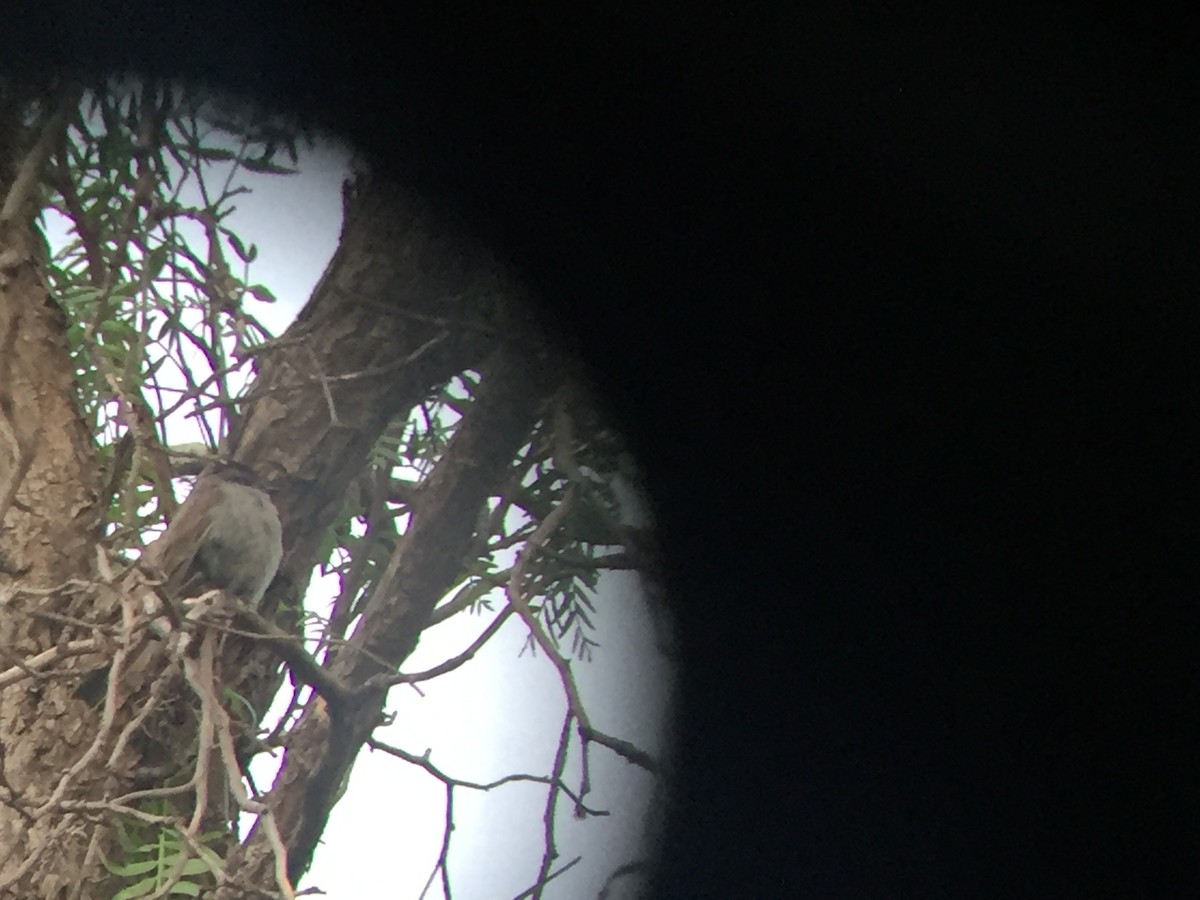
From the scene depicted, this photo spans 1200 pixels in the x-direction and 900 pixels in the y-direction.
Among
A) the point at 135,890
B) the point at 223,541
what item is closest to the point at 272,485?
the point at 223,541

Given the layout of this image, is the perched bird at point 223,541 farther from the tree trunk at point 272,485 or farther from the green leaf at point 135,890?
the green leaf at point 135,890

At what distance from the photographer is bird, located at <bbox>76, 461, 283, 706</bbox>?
452mm

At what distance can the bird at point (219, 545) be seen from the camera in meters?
0.45

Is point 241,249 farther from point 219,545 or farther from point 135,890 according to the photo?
point 135,890

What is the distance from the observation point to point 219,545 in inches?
18.0

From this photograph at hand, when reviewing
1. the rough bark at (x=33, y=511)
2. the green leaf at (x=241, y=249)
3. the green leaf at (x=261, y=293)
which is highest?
the green leaf at (x=241, y=249)

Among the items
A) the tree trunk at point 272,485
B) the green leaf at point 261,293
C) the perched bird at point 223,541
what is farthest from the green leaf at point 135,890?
the green leaf at point 261,293

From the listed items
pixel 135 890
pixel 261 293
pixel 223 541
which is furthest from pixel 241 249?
pixel 135 890

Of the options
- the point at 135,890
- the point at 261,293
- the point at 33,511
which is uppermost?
Result: the point at 261,293

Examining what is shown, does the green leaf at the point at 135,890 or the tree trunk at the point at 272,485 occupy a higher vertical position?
the tree trunk at the point at 272,485

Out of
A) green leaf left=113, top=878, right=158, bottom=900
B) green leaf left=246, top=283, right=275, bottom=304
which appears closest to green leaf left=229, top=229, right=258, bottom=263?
green leaf left=246, top=283, right=275, bottom=304

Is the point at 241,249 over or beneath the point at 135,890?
over

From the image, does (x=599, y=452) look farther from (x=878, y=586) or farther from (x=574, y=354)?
(x=878, y=586)

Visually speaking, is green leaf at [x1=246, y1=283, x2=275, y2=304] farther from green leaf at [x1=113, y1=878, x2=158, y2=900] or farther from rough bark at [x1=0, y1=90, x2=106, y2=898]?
green leaf at [x1=113, y1=878, x2=158, y2=900]
